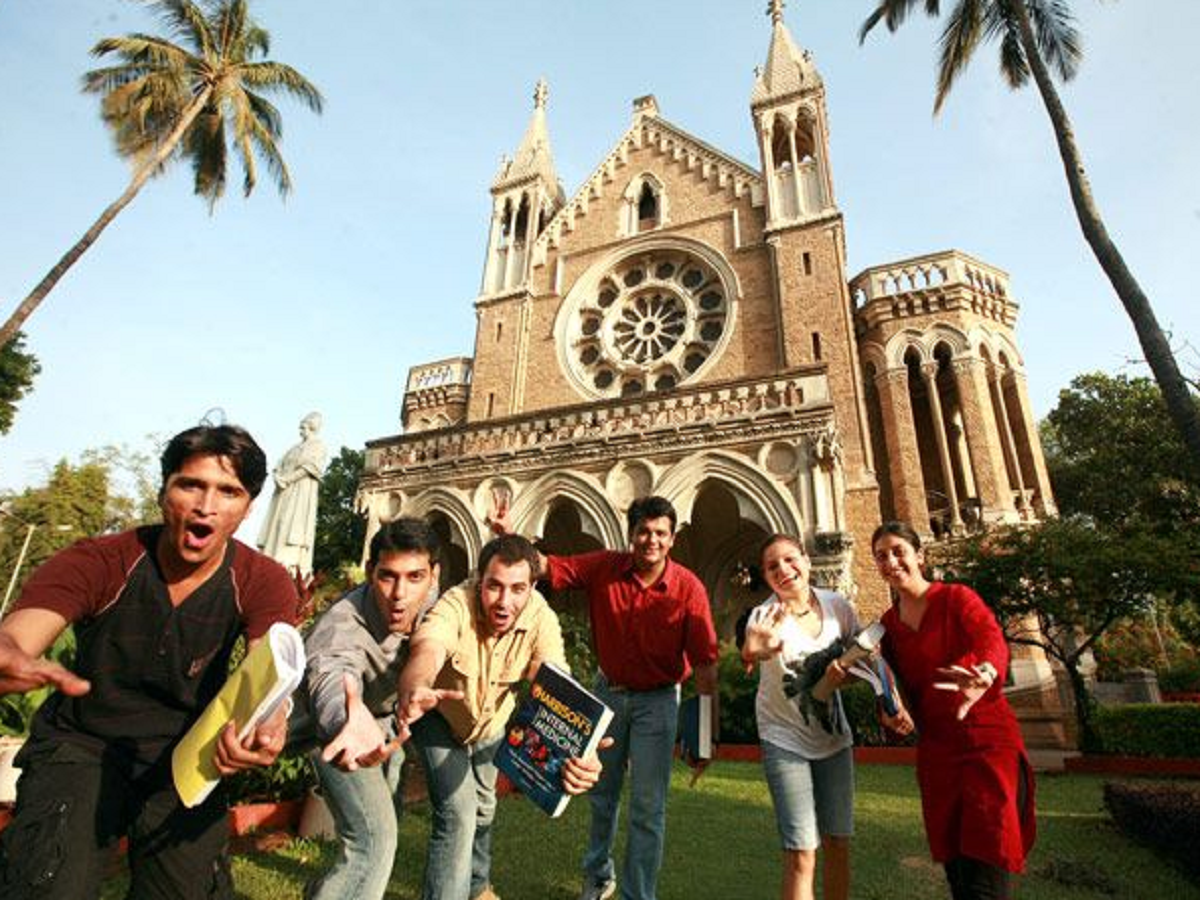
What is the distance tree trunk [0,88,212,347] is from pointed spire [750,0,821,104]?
14.7 meters

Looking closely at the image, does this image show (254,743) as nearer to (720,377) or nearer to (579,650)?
(579,650)

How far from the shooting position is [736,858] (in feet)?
14.8

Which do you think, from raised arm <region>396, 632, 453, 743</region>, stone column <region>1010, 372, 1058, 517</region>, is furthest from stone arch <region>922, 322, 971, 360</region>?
raised arm <region>396, 632, 453, 743</region>

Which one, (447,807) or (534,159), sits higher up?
(534,159)

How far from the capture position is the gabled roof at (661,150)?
20281mm

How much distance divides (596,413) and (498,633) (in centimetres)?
1117

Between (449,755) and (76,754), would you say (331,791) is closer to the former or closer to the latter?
(449,755)

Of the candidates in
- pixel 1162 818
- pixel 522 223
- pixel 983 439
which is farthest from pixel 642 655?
pixel 522 223

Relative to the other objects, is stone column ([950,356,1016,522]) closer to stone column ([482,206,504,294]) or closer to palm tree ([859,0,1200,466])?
palm tree ([859,0,1200,466])

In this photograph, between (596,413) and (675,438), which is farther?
(596,413)

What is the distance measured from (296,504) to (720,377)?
37.1 ft

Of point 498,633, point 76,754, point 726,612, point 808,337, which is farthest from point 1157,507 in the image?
point 76,754

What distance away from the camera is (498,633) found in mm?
2863

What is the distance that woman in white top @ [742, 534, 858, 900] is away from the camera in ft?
9.86
